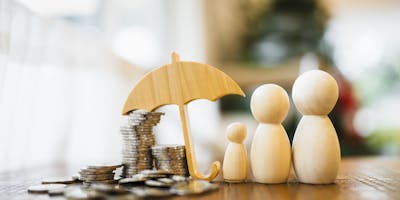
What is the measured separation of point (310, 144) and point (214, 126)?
2.38 m

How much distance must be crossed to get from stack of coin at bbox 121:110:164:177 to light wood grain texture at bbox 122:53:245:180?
14 millimetres

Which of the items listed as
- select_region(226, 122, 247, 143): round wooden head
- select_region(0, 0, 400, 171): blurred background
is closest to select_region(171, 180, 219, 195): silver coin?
select_region(226, 122, 247, 143): round wooden head

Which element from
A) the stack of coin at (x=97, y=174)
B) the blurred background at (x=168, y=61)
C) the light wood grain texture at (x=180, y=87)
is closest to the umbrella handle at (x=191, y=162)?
the light wood grain texture at (x=180, y=87)

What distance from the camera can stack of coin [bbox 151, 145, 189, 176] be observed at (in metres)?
0.58

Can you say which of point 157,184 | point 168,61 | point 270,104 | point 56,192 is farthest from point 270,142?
point 168,61

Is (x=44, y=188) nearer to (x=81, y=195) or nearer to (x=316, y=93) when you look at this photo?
(x=81, y=195)

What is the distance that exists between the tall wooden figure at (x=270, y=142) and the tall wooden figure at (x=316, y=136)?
0.02 metres

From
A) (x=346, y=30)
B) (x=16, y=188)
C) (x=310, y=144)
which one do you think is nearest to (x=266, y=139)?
(x=310, y=144)

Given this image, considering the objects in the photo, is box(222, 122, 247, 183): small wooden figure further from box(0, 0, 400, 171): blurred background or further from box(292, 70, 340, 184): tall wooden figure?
box(0, 0, 400, 171): blurred background

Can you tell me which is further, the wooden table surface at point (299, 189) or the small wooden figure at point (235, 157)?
the small wooden figure at point (235, 157)

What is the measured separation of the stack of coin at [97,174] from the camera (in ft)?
1.87

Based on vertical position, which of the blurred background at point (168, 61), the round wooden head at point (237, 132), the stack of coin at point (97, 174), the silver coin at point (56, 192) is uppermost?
the blurred background at point (168, 61)

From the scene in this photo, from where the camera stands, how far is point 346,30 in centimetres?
411

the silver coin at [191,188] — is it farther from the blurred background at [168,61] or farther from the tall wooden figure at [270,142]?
the blurred background at [168,61]
